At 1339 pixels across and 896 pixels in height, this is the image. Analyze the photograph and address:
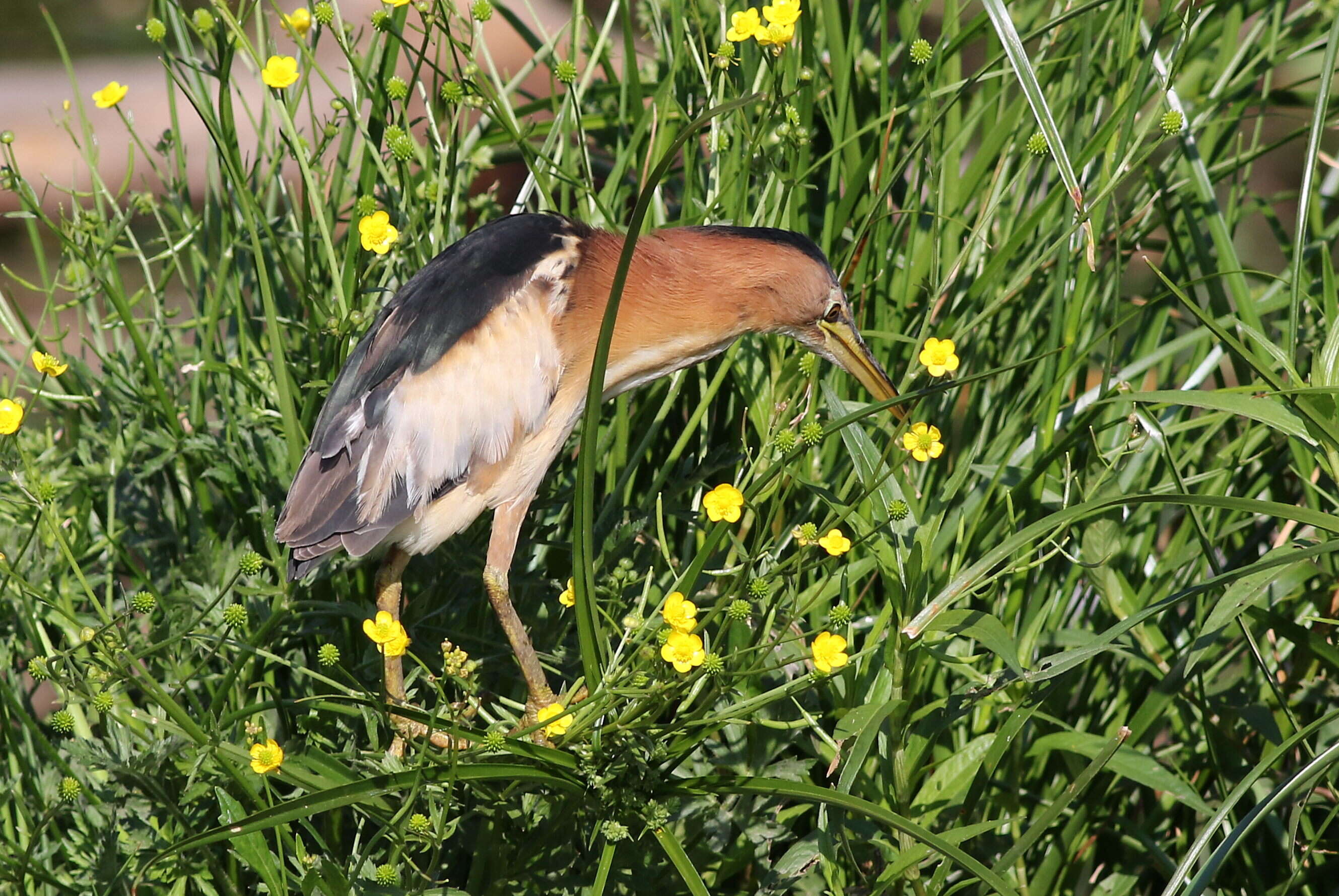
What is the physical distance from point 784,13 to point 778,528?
660 mm

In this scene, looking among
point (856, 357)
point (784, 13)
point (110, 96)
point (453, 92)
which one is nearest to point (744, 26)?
point (784, 13)

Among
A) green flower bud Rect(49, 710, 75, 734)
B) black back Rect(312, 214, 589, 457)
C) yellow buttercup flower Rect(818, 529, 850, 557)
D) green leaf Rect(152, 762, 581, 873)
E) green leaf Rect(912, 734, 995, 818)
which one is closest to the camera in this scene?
green leaf Rect(152, 762, 581, 873)

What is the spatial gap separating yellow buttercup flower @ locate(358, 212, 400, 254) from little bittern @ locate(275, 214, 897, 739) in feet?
0.61

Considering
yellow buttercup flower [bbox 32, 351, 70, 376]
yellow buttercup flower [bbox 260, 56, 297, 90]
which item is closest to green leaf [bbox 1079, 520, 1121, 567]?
yellow buttercup flower [bbox 260, 56, 297, 90]

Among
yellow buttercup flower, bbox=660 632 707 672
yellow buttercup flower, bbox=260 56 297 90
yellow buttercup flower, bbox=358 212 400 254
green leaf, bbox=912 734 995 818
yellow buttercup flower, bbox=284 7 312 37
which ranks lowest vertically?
green leaf, bbox=912 734 995 818

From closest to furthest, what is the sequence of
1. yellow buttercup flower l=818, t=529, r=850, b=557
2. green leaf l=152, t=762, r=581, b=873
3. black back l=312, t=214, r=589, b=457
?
green leaf l=152, t=762, r=581, b=873
yellow buttercup flower l=818, t=529, r=850, b=557
black back l=312, t=214, r=589, b=457

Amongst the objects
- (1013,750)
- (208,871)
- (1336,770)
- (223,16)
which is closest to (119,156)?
(223,16)

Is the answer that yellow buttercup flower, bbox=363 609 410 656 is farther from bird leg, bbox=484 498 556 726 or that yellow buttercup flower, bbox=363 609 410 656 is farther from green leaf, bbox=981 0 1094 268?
green leaf, bbox=981 0 1094 268

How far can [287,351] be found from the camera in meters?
1.76

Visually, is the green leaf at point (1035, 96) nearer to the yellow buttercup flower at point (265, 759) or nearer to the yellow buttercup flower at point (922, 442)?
the yellow buttercup flower at point (922, 442)

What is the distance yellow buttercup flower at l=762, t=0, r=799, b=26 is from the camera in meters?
1.46

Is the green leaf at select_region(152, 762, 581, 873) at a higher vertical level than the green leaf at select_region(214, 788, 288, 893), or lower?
higher

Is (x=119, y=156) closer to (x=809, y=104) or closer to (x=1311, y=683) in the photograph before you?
(x=809, y=104)

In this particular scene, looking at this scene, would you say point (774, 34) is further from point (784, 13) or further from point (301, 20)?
point (301, 20)
